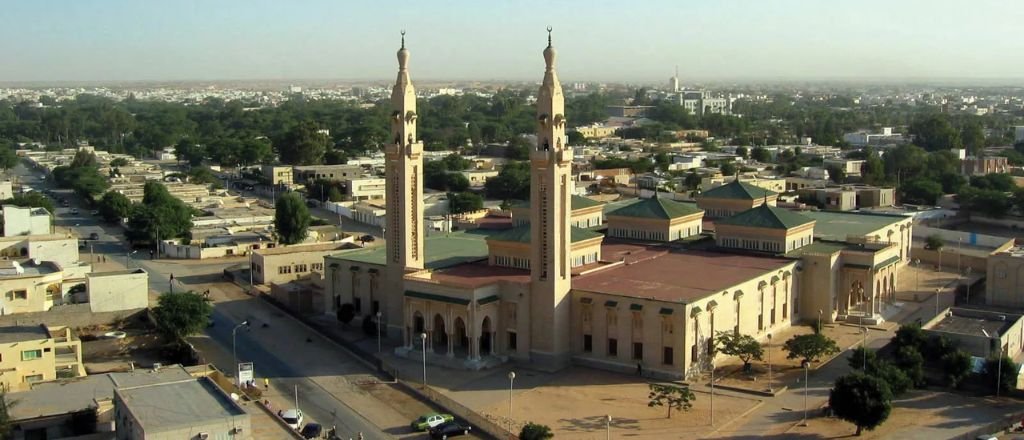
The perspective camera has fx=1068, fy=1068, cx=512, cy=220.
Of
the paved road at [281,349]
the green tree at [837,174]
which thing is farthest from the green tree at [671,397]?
the green tree at [837,174]

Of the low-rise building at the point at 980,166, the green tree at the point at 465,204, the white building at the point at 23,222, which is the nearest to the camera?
the white building at the point at 23,222

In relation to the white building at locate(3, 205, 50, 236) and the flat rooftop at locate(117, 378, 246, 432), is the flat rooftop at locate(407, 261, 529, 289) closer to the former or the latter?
the flat rooftop at locate(117, 378, 246, 432)

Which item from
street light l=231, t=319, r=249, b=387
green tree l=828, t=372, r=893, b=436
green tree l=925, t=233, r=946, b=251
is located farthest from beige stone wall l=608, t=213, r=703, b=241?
green tree l=828, t=372, r=893, b=436

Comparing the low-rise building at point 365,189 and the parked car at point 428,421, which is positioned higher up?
the low-rise building at point 365,189

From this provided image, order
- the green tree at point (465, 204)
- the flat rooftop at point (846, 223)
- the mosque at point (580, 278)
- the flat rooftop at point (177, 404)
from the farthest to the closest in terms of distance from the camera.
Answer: the green tree at point (465, 204), the flat rooftop at point (846, 223), the mosque at point (580, 278), the flat rooftop at point (177, 404)

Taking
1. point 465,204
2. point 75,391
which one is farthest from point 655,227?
point 75,391

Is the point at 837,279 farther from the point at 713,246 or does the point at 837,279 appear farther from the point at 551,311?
the point at 551,311

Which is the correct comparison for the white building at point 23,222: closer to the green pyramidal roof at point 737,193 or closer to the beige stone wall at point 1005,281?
the green pyramidal roof at point 737,193
